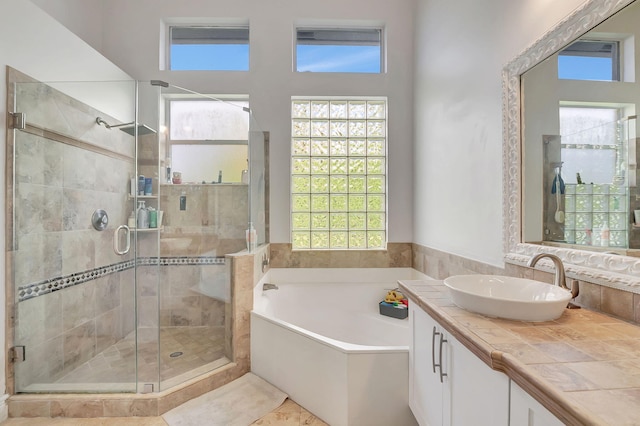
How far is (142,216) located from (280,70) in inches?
71.6

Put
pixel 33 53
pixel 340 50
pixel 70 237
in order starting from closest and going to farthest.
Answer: pixel 33 53 → pixel 70 237 → pixel 340 50

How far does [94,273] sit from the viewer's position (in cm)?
230

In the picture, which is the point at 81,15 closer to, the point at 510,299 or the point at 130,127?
the point at 130,127

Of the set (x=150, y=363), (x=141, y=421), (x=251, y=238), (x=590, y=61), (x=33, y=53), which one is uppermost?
(x=33, y=53)

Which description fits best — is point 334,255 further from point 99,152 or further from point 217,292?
point 99,152

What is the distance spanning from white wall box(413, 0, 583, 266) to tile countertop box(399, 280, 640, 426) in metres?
0.75

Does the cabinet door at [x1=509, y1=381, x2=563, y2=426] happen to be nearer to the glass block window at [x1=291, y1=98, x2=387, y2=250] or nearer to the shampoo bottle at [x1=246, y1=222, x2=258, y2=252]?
the shampoo bottle at [x1=246, y1=222, x2=258, y2=252]

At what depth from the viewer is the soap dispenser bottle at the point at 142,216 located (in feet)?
7.18

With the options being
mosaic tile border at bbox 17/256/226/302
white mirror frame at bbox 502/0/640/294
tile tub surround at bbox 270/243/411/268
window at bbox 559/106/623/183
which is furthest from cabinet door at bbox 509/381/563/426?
tile tub surround at bbox 270/243/411/268

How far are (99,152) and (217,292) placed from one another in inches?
55.8

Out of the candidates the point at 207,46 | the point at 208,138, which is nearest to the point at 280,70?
the point at 207,46

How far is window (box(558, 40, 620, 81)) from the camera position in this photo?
3.41ft

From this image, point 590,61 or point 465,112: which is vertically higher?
point 465,112

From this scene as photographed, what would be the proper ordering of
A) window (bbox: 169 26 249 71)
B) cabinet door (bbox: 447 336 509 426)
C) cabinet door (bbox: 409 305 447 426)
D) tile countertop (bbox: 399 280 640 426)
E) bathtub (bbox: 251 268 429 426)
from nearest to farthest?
tile countertop (bbox: 399 280 640 426) → cabinet door (bbox: 447 336 509 426) → cabinet door (bbox: 409 305 447 426) → bathtub (bbox: 251 268 429 426) → window (bbox: 169 26 249 71)
